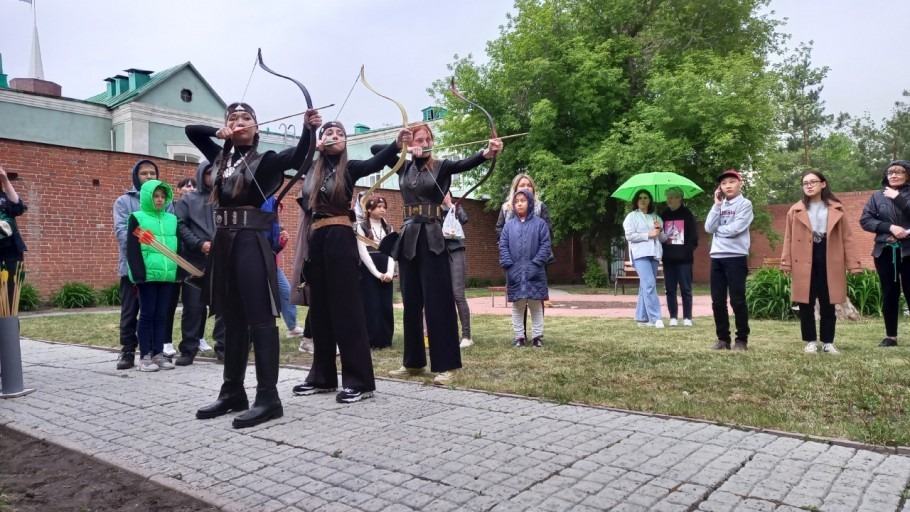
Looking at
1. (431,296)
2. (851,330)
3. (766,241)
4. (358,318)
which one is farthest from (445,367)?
(766,241)

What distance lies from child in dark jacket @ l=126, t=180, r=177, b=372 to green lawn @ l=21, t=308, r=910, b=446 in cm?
80

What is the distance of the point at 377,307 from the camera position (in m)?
7.41

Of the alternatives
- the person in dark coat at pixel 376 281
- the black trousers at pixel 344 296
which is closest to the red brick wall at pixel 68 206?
the person in dark coat at pixel 376 281

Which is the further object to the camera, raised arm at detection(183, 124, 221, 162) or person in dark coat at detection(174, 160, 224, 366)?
person in dark coat at detection(174, 160, 224, 366)

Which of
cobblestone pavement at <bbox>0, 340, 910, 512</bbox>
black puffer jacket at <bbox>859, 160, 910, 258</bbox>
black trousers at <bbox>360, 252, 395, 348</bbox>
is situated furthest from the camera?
black trousers at <bbox>360, 252, 395, 348</bbox>

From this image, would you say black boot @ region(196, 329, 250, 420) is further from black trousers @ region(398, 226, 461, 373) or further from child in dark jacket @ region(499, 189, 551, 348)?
child in dark jacket @ region(499, 189, 551, 348)

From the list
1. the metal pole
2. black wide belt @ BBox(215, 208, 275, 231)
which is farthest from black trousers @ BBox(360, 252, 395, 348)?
the metal pole

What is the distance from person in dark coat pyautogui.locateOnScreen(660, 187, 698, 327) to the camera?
934 cm

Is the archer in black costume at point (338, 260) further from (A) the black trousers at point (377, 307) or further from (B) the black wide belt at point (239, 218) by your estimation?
(A) the black trousers at point (377, 307)

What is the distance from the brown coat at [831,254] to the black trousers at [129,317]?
6.55 m

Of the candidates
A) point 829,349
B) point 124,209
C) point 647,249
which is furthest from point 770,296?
point 124,209

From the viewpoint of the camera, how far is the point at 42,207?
580 inches

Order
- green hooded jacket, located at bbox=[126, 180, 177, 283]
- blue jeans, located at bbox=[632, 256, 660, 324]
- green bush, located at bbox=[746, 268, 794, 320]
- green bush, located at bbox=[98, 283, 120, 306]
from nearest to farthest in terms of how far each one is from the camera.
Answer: green hooded jacket, located at bbox=[126, 180, 177, 283] < blue jeans, located at bbox=[632, 256, 660, 324] < green bush, located at bbox=[746, 268, 794, 320] < green bush, located at bbox=[98, 283, 120, 306]

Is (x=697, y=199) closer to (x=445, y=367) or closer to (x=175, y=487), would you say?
(x=445, y=367)
